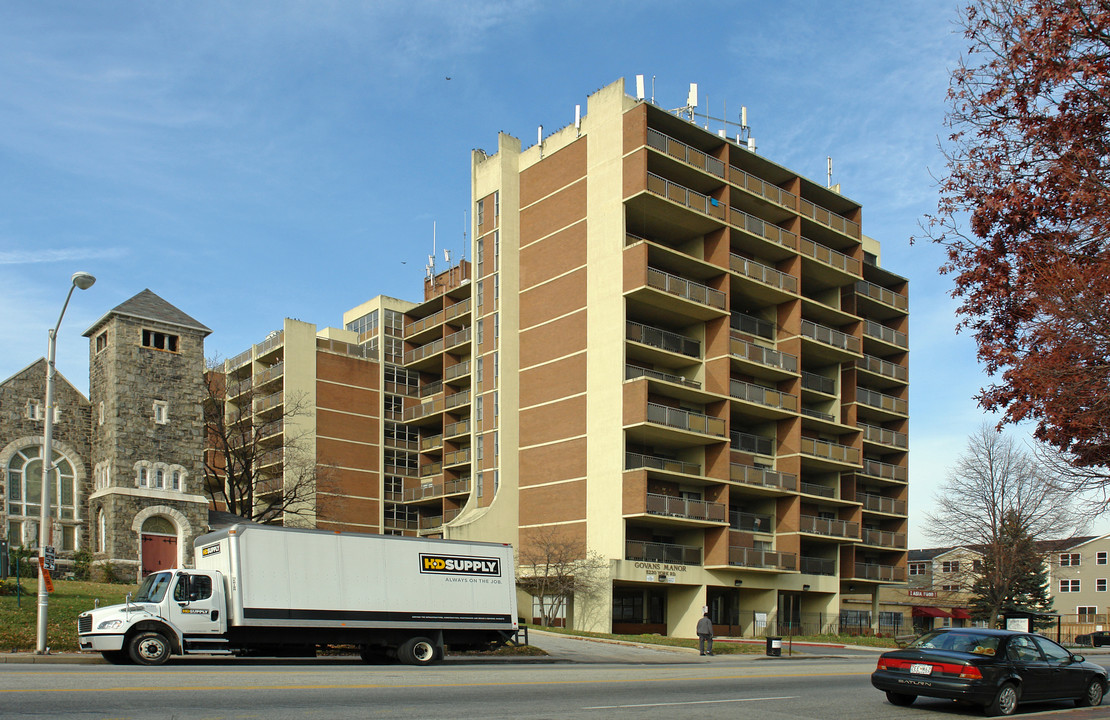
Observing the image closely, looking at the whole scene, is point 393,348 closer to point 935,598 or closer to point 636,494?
point 636,494

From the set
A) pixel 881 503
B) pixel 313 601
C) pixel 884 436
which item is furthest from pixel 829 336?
pixel 313 601

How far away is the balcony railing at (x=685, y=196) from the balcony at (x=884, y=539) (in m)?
22.7

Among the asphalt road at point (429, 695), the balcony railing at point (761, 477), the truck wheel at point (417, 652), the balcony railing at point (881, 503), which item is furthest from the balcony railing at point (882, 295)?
the asphalt road at point (429, 695)

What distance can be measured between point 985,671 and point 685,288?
34.9m

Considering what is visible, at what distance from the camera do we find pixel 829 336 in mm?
58594

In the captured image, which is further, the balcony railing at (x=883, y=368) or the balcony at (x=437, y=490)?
the balcony railing at (x=883, y=368)

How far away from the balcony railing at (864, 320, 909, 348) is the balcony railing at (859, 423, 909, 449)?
5.75 metres

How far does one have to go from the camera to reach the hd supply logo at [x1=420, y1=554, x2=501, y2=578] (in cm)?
2547

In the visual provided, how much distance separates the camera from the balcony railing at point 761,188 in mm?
53844

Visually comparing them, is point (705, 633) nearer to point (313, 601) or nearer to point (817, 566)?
point (313, 601)

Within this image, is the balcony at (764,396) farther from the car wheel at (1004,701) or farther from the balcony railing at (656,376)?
the car wheel at (1004,701)

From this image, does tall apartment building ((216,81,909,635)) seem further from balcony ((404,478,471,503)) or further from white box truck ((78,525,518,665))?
white box truck ((78,525,518,665))

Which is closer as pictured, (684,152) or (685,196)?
(685,196)

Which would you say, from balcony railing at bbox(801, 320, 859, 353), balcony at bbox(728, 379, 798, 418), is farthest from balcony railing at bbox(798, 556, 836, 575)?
balcony railing at bbox(801, 320, 859, 353)
